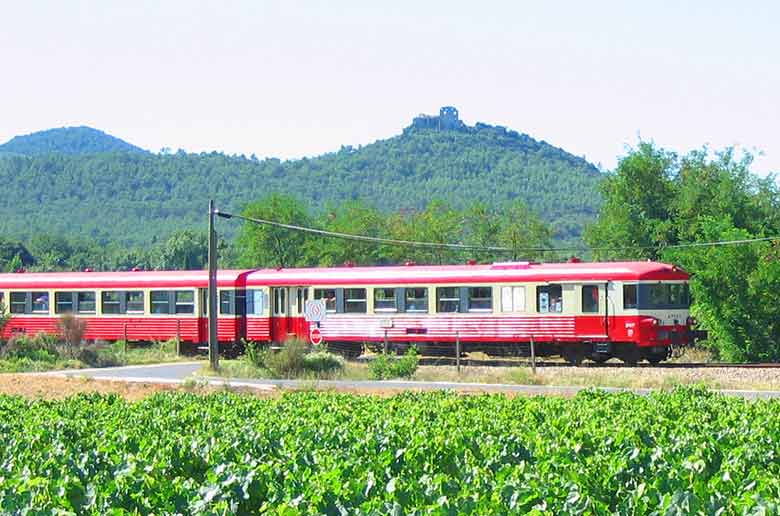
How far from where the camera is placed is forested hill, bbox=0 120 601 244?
16662 cm

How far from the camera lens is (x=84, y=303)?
41.8 m

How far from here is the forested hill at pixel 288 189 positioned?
547ft

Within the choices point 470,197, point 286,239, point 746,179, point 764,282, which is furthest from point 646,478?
point 470,197

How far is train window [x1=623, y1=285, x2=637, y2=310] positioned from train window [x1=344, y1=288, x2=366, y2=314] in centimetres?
802

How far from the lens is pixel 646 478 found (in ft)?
33.3

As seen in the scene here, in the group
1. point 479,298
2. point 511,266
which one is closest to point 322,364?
point 479,298

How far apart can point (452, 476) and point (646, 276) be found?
22066mm

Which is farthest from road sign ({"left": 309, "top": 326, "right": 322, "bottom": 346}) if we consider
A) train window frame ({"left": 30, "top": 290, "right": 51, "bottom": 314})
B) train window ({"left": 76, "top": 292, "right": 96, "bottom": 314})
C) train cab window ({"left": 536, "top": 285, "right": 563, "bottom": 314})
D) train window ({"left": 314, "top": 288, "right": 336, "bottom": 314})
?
train window frame ({"left": 30, "top": 290, "right": 51, "bottom": 314})

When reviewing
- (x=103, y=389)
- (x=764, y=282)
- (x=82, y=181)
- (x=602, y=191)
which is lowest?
(x=103, y=389)

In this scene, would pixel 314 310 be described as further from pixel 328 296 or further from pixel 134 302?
pixel 134 302

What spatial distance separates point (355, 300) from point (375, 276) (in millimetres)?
1036

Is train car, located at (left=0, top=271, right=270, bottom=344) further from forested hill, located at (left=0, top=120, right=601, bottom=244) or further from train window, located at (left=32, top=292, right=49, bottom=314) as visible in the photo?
forested hill, located at (left=0, top=120, right=601, bottom=244)

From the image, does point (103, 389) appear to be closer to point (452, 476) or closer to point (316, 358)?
point (316, 358)

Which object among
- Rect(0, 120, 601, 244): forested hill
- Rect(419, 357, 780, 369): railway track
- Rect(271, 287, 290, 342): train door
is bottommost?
Rect(419, 357, 780, 369): railway track
